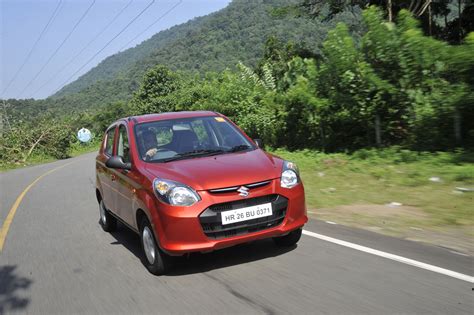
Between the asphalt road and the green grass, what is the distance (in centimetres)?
93

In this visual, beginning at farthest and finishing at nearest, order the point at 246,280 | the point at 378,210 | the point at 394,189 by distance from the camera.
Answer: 1. the point at 394,189
2. the point at 378,210
3. the point at 246,280

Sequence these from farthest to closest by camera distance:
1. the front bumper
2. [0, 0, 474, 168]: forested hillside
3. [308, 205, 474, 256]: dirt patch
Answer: [0, 0, 474, 168]: forested hillside < [308, 205, 474, 256]: dirt patch < the front bumper

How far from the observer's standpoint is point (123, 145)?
6.82m

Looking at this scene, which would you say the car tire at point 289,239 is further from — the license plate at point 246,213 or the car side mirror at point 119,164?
the car side mirror at point 119,164

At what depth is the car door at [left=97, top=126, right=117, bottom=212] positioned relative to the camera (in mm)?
7172

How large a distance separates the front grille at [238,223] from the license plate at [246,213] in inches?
1.3

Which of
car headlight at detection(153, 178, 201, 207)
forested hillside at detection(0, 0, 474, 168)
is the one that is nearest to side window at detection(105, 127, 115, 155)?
car headlight at detection(153, 178, 201, 207)

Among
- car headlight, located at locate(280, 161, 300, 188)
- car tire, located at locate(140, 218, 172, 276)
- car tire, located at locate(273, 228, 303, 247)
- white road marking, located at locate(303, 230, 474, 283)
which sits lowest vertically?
white road marking, located at locate(303, 230, 474, 283)

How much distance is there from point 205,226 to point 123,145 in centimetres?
235

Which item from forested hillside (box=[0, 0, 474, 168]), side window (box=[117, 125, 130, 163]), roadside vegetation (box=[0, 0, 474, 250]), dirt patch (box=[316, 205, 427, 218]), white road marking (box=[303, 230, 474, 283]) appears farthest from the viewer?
forested hillside (box=[0, 0, 474, 168])

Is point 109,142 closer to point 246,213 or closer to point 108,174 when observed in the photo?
point 108,174

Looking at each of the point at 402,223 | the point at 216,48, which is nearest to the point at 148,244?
the point at 402,223

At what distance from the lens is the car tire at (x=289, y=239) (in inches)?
232

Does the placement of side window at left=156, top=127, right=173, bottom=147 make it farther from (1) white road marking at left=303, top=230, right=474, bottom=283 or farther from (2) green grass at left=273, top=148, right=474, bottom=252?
(2) green grass at left=273, top=148, right=474, bottom=252
